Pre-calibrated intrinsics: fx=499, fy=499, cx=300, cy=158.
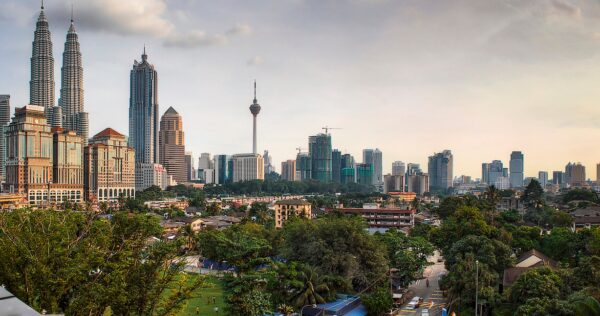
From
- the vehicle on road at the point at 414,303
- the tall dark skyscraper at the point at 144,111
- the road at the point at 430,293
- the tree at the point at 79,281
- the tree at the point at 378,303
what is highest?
the tall dark skyscraper at the point at 144,111

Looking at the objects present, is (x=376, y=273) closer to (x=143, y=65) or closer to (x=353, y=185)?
(x=353, y=185)

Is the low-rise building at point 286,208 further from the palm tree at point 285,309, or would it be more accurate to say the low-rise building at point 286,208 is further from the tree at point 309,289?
the palm tree at point 285,309

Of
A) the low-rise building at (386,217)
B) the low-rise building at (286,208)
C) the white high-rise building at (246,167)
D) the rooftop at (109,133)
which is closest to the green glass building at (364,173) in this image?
the white high-rise building at (246,167)

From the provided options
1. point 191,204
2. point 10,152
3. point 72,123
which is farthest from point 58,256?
point 72,123

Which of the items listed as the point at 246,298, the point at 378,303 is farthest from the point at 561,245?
the point at 246,298

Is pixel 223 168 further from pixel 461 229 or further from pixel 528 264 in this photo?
pixel 528 264
